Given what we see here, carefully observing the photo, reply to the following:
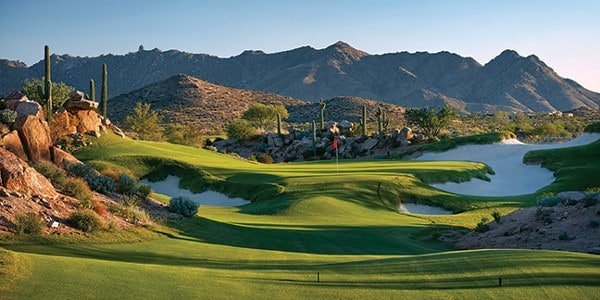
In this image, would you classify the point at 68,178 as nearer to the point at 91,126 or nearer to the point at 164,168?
the point at 164,168

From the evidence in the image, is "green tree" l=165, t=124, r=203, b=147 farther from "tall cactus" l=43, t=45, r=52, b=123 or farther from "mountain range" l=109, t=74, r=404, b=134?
"mountain range" l=109, t=74, r=404, b=134

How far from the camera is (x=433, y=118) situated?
72500 millimetres

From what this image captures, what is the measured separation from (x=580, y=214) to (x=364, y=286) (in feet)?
40.6

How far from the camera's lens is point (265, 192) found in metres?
31.3

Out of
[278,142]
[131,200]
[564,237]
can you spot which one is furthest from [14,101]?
[278,142]

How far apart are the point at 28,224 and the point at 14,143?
697cm

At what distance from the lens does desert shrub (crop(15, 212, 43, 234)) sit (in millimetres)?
13219

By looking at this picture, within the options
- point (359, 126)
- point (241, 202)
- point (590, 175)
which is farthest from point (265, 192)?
point (359, 126)

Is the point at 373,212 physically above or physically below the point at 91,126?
below

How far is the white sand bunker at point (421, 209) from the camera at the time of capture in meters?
30.9

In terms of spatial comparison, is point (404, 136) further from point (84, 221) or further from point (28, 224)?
point (28, 224)

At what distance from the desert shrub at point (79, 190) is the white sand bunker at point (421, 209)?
17.1m

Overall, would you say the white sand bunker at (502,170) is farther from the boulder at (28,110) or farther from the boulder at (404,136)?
the boulder at (28,110)

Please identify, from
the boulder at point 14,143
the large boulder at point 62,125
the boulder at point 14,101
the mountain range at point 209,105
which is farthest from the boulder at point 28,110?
the mountain range at point 209,105
